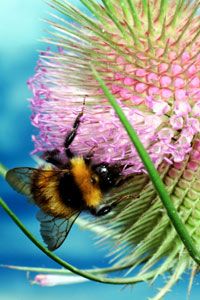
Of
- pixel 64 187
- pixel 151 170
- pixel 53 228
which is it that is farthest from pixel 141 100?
A: pixel 151 170

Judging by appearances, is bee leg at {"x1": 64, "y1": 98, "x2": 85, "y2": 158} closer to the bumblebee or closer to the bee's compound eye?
the bumblebee

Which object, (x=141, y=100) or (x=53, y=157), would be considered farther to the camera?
(x=53, y=157)

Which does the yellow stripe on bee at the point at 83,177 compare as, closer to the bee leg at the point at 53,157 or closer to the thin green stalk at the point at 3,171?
the bee leg at the point at 53,157

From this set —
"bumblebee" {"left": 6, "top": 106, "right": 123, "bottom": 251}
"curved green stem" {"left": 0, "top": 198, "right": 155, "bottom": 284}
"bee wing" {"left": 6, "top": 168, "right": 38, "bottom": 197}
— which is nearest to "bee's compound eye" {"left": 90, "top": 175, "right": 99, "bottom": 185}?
"bumblebee" {"left": 6, "top": 106, "right": 123, "bottom": 251}

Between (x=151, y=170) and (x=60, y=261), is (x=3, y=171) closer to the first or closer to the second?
(x=60, y=261)

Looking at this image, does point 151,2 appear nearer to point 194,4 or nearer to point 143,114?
point 194,4

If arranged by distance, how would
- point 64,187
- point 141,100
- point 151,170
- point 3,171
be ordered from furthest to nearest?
point 3,171
point 64,187
point 141,100
point 151,170

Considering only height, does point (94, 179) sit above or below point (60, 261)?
above
